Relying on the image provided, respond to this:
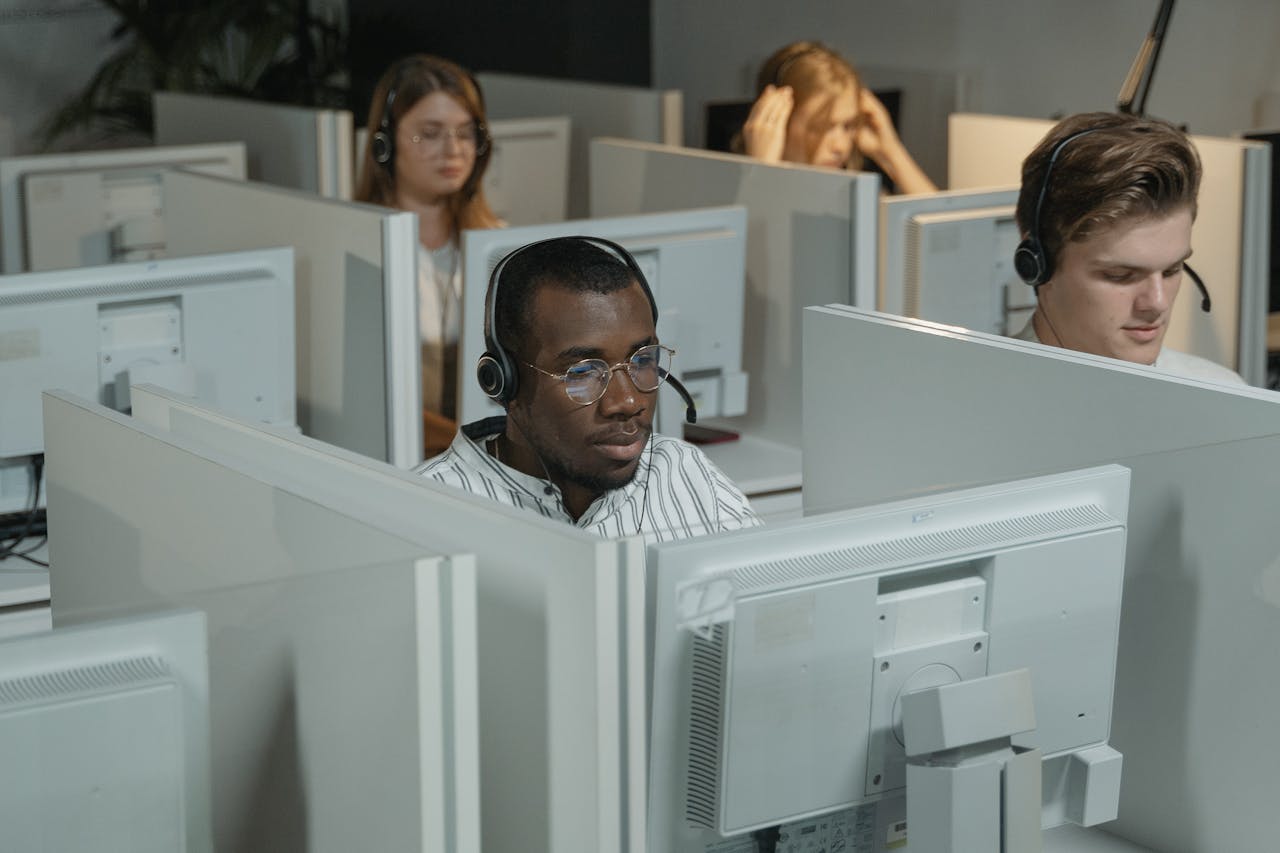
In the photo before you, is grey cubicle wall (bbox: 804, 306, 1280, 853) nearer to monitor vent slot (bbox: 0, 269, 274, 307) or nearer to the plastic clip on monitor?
the plastic clip on monitor

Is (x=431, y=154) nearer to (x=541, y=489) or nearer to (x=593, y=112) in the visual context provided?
(x=593, y=112)

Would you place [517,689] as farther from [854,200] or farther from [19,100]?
[19,100]

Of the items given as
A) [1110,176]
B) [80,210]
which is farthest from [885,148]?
[1110,176]

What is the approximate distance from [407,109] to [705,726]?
2.39m

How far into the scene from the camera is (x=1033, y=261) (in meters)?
1.93

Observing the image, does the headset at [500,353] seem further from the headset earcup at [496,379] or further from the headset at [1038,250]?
the headset at [1038,250]

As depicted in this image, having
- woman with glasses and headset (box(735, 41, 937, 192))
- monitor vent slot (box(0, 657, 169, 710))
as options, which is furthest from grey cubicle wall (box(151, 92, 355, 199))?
monitor vent slot (box(0, 657, 169, 710))

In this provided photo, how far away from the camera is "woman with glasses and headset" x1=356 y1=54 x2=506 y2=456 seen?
3.24 meters

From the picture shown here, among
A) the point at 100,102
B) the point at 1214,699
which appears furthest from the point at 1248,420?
the point at 100,102

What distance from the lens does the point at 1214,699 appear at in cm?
138

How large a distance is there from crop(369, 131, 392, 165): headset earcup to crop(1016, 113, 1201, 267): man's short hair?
5.49 ft

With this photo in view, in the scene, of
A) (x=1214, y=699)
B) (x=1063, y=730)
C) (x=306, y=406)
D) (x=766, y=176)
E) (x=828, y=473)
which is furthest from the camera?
(x=766, y=176)

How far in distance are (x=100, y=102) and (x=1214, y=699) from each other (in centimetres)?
557

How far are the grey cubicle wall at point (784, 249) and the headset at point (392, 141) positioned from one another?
386mm
